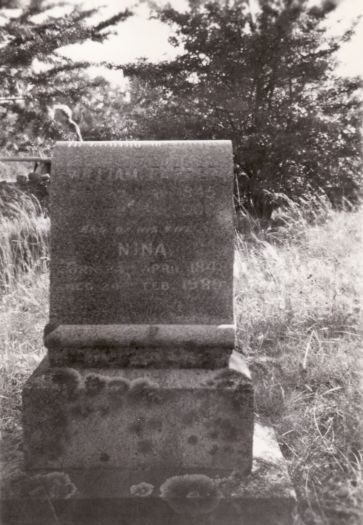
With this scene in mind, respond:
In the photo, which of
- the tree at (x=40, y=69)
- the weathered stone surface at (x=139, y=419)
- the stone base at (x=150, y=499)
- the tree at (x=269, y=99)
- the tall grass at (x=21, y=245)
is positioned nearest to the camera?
the stone base at (x=150, y=499)

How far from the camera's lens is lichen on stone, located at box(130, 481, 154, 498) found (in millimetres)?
1854

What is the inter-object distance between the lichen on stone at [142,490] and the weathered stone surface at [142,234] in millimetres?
616

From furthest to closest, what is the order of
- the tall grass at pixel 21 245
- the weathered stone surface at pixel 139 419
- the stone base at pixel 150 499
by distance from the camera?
1. the tall grass at pixel 21 245
2. the weathered stone surface at pixel 139 419
3. the stone base at pixel 150 499

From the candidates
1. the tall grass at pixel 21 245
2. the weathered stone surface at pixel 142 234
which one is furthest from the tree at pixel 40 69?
the weathered stone surface at pixel 142 234

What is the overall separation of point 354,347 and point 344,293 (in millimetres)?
718

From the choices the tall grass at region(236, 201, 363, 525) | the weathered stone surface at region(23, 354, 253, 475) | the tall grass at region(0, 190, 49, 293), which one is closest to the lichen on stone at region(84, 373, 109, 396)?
the weathered stone surface at region(23, 354, 253, 475)

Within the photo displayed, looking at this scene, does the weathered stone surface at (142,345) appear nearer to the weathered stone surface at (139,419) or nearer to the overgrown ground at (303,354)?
the weathered stone surface at (139,419)

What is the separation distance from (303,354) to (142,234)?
150 cm

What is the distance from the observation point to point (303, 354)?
306 centimetres

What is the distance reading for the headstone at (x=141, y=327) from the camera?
1.99 metres

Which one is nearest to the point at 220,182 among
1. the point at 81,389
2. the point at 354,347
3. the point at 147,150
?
the point at 147,150

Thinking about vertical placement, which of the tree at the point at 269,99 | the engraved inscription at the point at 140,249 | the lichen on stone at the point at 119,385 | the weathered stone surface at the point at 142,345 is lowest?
the lichen on stone at the point at 119,385

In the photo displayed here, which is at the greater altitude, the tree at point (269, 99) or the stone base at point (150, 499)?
the tree at point (269, 99)

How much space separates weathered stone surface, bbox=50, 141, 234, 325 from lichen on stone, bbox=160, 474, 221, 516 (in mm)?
602
